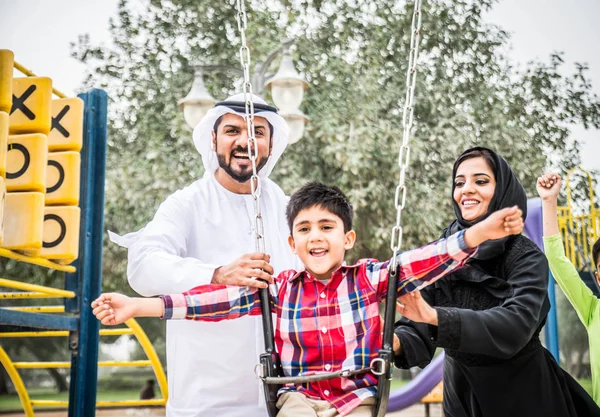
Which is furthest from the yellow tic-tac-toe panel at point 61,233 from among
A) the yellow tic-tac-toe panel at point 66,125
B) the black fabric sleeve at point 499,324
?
the black fabric sleeve at point 499,324

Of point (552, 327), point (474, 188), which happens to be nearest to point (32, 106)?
point (474, 188)

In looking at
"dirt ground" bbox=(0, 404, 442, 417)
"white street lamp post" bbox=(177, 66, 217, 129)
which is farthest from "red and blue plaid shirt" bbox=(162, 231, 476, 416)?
"dirt ground" bbox=(0, 404, 442, 417)

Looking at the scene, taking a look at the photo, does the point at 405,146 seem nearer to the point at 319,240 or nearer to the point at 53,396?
the point at 319,240

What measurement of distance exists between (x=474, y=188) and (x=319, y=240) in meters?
0.69

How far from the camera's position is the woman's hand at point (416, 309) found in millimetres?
2177

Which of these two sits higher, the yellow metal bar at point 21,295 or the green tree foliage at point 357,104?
the green tree foliage at point 357,104

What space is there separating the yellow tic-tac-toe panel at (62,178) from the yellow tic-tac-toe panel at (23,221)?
14.1 inches

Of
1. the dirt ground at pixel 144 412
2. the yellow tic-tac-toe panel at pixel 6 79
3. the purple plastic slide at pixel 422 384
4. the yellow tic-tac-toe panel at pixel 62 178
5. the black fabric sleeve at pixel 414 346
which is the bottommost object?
the dirt ground at pixel 144 412

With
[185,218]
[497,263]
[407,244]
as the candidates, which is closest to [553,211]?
[497,263]

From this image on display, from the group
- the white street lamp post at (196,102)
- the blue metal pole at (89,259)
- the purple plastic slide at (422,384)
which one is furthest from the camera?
the purple plastic slide at (422,384)

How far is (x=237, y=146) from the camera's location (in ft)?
9.75

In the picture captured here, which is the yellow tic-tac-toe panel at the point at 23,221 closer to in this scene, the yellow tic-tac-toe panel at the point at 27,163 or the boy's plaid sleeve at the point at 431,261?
the yellow tic-tac-toe panel at the point at 27,163

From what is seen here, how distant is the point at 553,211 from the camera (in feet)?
9.72

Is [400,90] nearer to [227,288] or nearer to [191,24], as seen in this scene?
[191,24]
